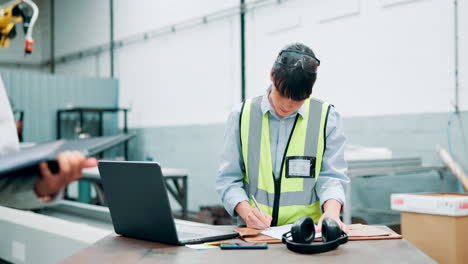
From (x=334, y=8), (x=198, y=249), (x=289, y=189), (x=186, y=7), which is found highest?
(x=186, y=7)

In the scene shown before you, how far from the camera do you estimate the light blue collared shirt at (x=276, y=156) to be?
157 cm

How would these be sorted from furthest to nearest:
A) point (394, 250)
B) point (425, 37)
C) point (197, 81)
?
point (197, 81) → point (425, 37) → point (394, 250)

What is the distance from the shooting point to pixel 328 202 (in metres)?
1.48

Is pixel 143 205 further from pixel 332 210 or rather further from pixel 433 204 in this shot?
pixel 433 204

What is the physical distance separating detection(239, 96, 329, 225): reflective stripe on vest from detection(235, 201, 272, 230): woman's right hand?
0.33 feet

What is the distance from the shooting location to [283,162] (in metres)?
1.57

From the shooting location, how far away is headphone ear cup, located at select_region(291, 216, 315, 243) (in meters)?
1.15

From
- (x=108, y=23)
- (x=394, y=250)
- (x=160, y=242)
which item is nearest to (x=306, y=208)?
(x=394, y=250)

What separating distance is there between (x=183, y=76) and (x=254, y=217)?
194 inches

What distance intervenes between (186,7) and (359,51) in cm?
276

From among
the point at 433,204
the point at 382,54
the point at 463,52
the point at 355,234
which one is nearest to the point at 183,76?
the point at 382,54

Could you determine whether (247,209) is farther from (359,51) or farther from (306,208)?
(359,51)

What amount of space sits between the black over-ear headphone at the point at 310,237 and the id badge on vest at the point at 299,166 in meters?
0.38

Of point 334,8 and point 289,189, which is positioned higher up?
point 334,8
